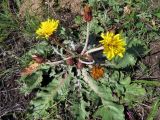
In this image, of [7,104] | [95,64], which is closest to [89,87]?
[95,64]

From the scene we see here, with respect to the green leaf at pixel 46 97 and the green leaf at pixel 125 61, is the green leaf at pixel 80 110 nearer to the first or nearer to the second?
the green leaf at pixel 46 97

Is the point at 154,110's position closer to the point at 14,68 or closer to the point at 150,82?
the point at 150,82

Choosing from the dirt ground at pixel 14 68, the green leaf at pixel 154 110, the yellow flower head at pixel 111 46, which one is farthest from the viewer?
the dirt ground at pixel 14 68

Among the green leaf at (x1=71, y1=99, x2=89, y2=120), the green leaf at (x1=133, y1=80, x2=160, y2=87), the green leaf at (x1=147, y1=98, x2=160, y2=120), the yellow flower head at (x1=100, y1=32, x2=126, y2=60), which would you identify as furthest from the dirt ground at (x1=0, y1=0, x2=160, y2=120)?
the yellow flower head at (x1=100, y1=32, x2=126, y2=60)

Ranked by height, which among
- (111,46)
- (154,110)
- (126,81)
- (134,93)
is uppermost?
(111,46)

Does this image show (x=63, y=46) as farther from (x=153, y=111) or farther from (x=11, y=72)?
(x=153, y=111)

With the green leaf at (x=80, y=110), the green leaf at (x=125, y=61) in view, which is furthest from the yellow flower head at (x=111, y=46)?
the green leaf at (x=80, y=110)

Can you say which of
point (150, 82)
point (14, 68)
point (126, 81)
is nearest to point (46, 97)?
point (14, 68)

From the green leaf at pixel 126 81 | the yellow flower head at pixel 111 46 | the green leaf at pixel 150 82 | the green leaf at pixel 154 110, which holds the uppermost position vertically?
the yellow flower head at pixel 111 46
